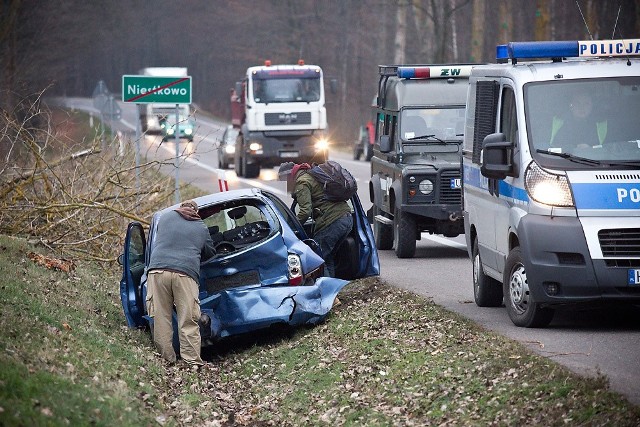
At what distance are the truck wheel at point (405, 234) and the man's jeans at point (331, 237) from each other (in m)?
3.14

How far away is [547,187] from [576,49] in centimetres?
177

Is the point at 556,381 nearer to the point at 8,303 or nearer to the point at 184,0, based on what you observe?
the point at 8,303

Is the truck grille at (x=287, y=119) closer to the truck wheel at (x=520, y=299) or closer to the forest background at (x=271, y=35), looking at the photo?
the forest background at (x=271, y=35)

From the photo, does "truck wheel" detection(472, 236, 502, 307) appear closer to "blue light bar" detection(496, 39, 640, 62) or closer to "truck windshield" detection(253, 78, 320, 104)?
"blue light bar" detection(496, 39, 640, 62)

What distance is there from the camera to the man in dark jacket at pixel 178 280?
436 inches

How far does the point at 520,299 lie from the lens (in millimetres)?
10555

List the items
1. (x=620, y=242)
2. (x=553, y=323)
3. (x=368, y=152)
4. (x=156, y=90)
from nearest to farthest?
(x=620, y=242)
(x=553, y=323)
(x=156, y=90)
(x=368, y=152)

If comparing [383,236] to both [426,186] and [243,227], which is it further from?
[243,227]

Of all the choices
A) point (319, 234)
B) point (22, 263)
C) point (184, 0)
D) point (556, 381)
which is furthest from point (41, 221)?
point (184, 0)

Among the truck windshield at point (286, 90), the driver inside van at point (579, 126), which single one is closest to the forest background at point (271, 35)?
the truck windshield at point (286, 90)

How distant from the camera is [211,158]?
51.8 meters

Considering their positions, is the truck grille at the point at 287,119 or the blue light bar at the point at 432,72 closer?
the blue light bar at the point at 432,72

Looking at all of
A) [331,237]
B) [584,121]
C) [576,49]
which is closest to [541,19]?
[331,237]

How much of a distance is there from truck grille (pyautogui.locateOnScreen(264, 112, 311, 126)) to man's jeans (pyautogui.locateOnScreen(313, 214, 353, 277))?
22622 mm
